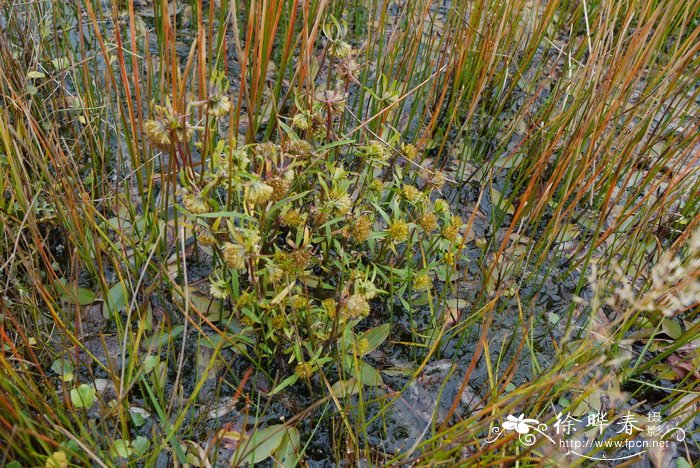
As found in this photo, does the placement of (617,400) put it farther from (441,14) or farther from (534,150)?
(441,14)

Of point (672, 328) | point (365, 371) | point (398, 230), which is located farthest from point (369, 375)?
point (672, 328)

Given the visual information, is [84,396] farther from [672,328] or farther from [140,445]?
[672,328]

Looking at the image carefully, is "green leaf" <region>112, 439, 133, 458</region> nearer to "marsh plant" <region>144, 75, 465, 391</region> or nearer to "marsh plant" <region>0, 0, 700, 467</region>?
"marsh plant" <region>0, 0, 700, 467</region>

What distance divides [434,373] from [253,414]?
1.49 ft

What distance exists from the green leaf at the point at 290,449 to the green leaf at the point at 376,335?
274 millimetres

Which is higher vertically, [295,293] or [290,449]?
[295,293]

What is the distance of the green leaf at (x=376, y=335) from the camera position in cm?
139

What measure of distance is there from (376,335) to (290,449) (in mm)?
339

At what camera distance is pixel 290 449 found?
1.22m

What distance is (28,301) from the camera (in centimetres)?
122

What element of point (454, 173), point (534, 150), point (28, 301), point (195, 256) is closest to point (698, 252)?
point (534, 150)

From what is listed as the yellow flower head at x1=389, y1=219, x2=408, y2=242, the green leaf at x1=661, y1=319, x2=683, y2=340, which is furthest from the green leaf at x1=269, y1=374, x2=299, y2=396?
→ the green leaf at x1=661, y1=319, x2=683, y2=340

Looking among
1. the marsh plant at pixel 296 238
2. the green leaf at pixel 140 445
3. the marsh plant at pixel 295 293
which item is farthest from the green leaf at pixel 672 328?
the green leaf at pixel 140 445

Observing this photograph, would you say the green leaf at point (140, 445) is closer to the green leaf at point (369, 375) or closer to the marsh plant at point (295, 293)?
the marsh plant at point (295, 293)
